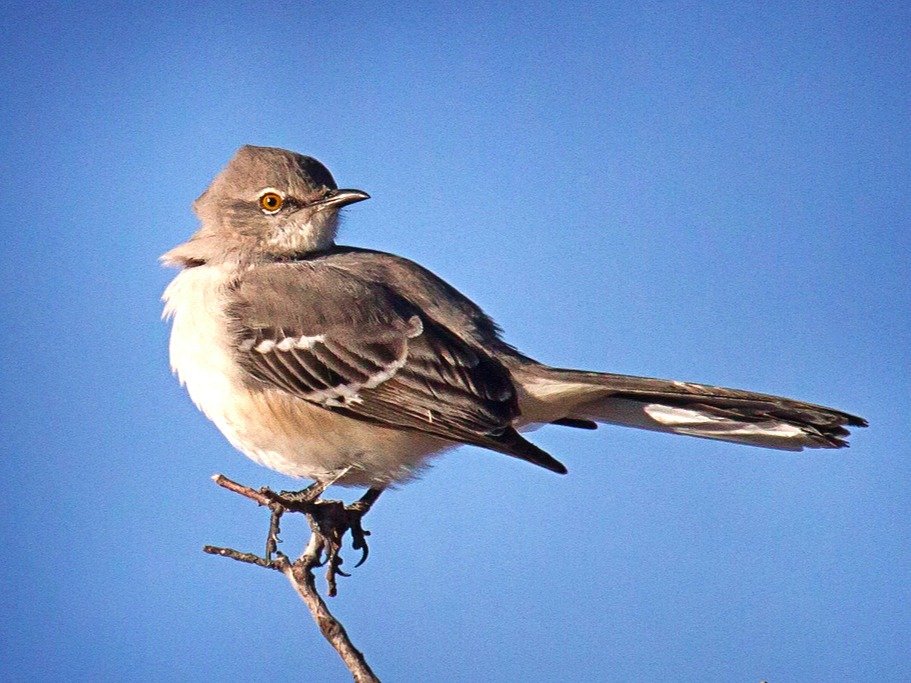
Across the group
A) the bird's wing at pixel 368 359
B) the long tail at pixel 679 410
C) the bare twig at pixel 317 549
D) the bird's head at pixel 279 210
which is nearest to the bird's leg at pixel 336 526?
the bare twig at pixel 317 549

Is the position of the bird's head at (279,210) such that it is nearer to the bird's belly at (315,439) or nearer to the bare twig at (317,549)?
the bird's belly at (315,439)

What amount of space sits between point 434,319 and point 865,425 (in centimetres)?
220

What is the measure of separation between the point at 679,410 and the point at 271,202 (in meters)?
2.58

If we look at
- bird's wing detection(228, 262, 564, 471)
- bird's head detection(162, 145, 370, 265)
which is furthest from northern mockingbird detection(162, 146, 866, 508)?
bird's head detection(162, 145, 370, 265)

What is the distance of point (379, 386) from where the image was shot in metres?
5.30

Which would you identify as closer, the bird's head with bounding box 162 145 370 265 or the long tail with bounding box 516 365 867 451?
the long tail with bounding box 516 365 867 451

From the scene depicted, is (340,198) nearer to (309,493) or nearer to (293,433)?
(293,433)

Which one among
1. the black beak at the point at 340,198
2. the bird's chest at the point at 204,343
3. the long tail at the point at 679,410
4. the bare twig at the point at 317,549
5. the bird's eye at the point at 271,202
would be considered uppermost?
the black beak at the point at 340,198

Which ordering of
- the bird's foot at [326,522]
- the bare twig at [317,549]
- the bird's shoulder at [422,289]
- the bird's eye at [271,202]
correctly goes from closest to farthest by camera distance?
the bare twig at [317,549], the bird's foot at [326,522], the bird's shoulder at [422,289], the bird's eye at [271,202]

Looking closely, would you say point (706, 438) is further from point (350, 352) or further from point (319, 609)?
point (319, 609)

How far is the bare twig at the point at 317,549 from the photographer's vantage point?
3.82m

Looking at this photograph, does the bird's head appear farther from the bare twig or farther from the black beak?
the bare twig

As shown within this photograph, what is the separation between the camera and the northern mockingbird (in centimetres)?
512

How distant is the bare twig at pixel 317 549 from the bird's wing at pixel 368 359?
20.7 inches
